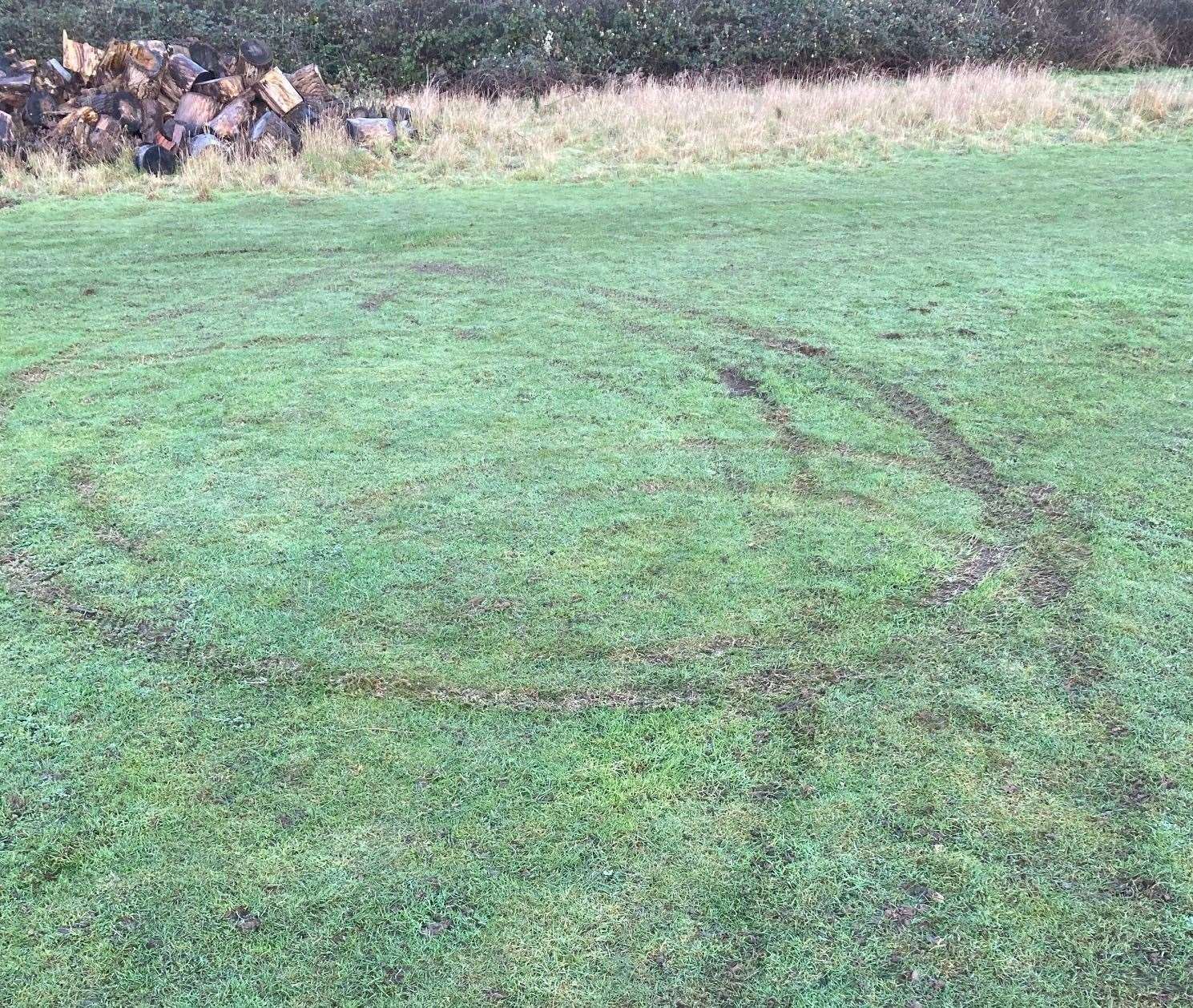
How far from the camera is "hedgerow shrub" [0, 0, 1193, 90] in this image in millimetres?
13805

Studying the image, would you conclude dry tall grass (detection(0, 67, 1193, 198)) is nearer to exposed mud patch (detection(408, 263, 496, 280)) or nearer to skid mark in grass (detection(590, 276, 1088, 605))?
exposed mud patch (detection(408, 263, 496, 280))

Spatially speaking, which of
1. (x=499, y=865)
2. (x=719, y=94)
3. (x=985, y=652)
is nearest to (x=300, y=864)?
(x=499, y=865)

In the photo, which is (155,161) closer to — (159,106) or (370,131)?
(159,106)

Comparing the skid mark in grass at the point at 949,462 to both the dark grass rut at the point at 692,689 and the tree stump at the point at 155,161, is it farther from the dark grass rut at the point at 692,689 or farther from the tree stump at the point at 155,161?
the tree stump at the point at 155,161

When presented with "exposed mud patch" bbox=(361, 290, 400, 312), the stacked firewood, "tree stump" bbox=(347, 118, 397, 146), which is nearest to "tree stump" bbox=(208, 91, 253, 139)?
the stacked firewood

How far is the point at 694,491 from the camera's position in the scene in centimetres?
376

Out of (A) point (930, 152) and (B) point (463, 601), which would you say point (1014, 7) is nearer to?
(A) point (930, 152)

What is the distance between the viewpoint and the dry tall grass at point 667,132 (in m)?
9.73

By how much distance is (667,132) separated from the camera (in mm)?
11367

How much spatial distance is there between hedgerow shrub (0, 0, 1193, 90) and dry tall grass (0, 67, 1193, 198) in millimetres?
1233

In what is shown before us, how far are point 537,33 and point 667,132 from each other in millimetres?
4206

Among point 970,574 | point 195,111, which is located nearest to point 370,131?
point 195,111

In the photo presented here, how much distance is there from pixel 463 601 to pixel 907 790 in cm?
135

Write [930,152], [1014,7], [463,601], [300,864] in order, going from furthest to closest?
[1014,7]
[930,152]
[463,601]
[300,864]
